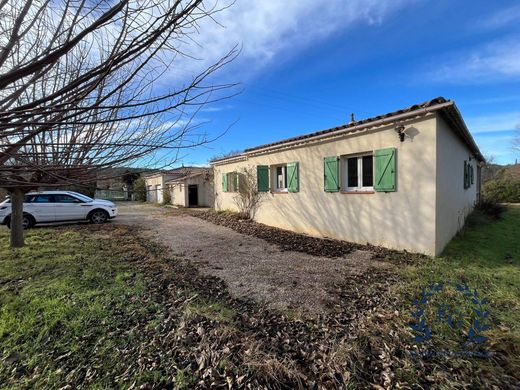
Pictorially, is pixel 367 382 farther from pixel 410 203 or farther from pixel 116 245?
pixel 116 245

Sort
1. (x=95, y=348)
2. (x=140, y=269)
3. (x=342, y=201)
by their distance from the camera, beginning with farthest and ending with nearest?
(x=342, y=201), (x=140, y=269), (x=95, y=348)

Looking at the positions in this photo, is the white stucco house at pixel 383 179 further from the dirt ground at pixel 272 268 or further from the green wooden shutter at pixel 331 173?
the dirt ground at pixel 272 268

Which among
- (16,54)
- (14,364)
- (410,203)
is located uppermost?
(16,54)

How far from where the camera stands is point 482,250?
247 inches

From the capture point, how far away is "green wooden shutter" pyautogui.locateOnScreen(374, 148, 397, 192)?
6.26 metres

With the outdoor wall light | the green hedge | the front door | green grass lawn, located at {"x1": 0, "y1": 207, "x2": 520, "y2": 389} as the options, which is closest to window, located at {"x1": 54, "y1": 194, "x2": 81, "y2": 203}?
green grass lawn, located at {"x1": 0, "y1": 207, "x2": 520, "y2": 389}

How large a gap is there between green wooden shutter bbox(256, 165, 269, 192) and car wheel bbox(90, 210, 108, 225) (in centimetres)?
753

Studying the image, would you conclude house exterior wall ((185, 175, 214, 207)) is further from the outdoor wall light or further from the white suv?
the outdoor wall light

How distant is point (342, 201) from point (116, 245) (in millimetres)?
6570

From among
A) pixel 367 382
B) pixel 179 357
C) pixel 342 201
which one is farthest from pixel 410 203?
pixel 179 357

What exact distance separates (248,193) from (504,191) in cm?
1743

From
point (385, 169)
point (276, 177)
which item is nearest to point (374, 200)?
point (385, 169)

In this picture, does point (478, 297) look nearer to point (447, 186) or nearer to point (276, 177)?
point (447, 186)

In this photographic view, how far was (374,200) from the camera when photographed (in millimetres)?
6742
